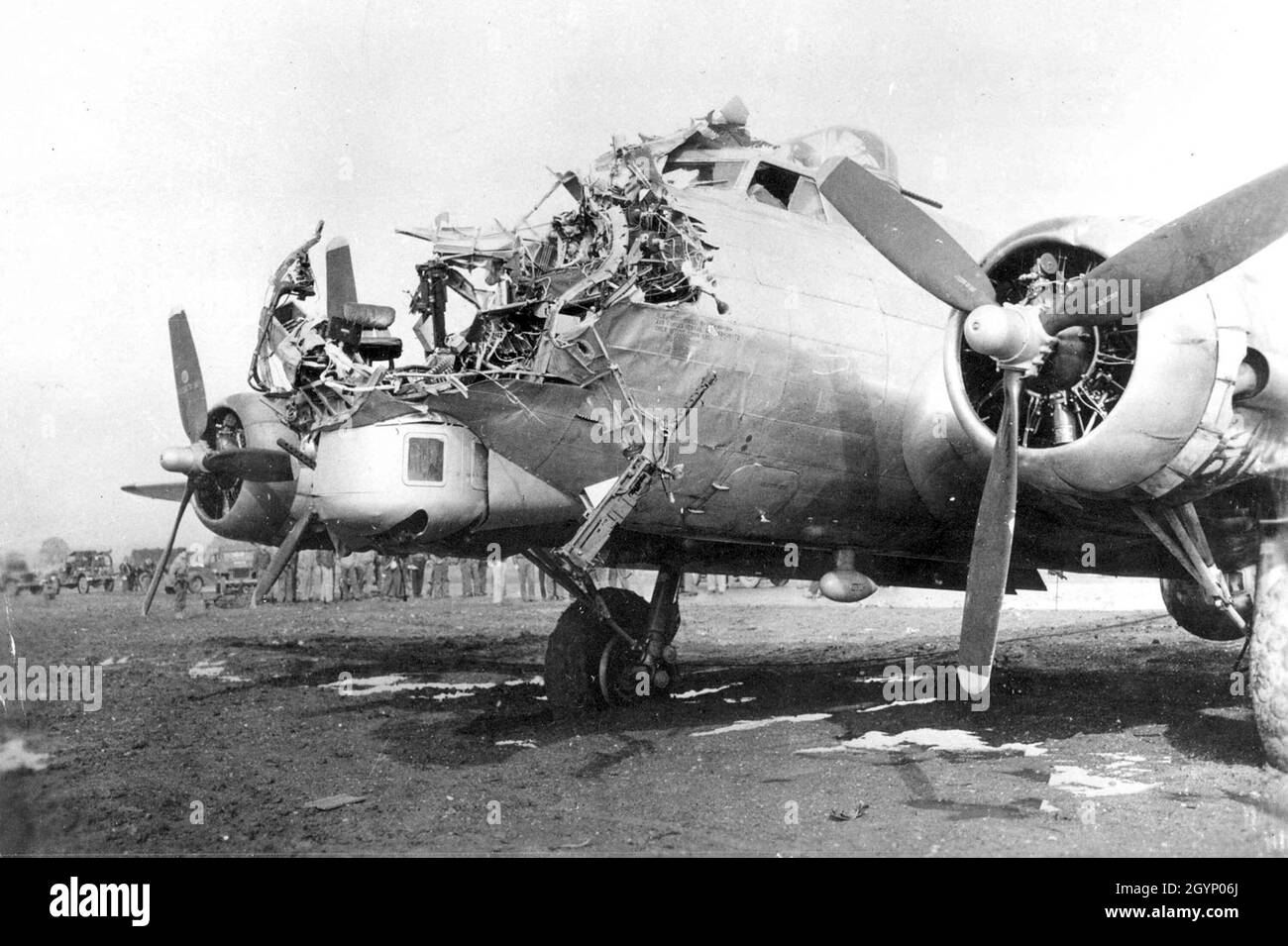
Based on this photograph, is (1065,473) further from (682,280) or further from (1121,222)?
(682,280)

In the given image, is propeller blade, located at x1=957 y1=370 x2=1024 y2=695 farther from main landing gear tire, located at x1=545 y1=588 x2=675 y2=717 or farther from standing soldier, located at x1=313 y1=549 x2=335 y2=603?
standing soldier, located at x1=313 y1=549 x2=335 y2=603

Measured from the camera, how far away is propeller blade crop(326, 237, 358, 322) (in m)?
11.3

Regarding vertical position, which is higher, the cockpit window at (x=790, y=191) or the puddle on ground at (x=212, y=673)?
the cockpit window at (x=790, y=191)

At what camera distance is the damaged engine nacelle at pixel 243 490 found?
40.9 feet

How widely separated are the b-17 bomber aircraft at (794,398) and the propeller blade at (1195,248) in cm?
2

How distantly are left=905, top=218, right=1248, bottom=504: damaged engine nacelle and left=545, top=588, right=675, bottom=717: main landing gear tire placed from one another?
3.88 meters

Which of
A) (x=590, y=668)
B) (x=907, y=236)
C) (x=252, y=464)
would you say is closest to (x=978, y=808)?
(x=907, y=236)

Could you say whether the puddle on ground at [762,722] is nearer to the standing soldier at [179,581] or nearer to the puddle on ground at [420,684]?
the puddle on ground at [420,684]

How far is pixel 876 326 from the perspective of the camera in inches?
367

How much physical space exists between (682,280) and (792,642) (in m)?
12.3

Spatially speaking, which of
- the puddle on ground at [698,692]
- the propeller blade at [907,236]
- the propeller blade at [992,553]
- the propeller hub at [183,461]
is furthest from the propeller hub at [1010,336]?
the propeller hub at [183,461]

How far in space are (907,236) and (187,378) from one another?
28.8 ft

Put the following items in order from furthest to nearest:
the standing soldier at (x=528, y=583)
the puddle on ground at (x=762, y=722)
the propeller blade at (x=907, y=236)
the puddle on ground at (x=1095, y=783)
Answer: the standing soldier at (x=528, y=583) < the puddle on ground at (x=762, y=722) < the propeller blade at (x=907, y=236) < the puddle on ground at (x=1095, y=783)

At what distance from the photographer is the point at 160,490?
51.5ft
